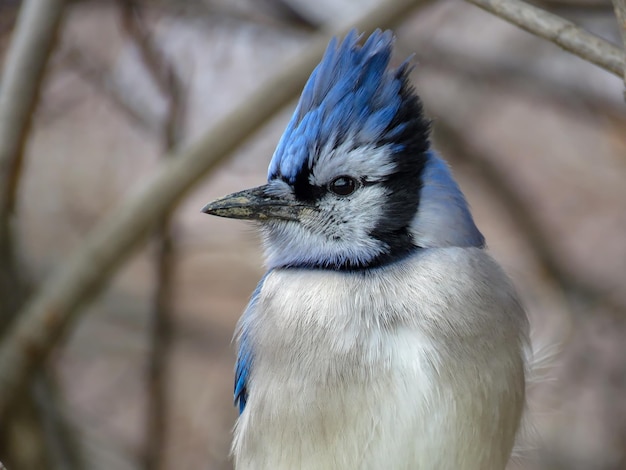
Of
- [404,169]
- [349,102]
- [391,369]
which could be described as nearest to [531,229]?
[404,169]

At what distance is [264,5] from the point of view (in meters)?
3.98

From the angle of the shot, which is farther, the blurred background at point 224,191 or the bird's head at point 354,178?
the blurred background at point 224,191

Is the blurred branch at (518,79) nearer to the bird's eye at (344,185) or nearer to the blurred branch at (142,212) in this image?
the blurred branch at (142,212)

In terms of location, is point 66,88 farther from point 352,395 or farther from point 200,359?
point 352,395

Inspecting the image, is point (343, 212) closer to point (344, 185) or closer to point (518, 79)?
point (344, 185)

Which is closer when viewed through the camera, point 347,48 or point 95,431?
point 347,48

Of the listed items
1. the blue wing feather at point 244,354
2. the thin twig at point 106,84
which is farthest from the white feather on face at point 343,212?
the thin twig at point 106,84

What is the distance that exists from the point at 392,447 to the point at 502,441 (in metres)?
0.28

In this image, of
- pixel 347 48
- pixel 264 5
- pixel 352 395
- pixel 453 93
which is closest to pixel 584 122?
pixel 453 93

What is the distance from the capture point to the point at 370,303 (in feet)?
6.74

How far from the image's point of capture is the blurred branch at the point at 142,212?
282 centimetres

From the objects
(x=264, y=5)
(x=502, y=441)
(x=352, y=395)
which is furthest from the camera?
(x=264, y=5)

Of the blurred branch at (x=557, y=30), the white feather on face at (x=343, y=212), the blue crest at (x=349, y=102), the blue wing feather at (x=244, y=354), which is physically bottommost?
the blue wing feather at (x=244, y=354)

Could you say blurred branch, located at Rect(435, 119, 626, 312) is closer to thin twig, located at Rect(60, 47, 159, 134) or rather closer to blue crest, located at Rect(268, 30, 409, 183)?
thin twig, located at Rect(60, 47, 159, 134)
